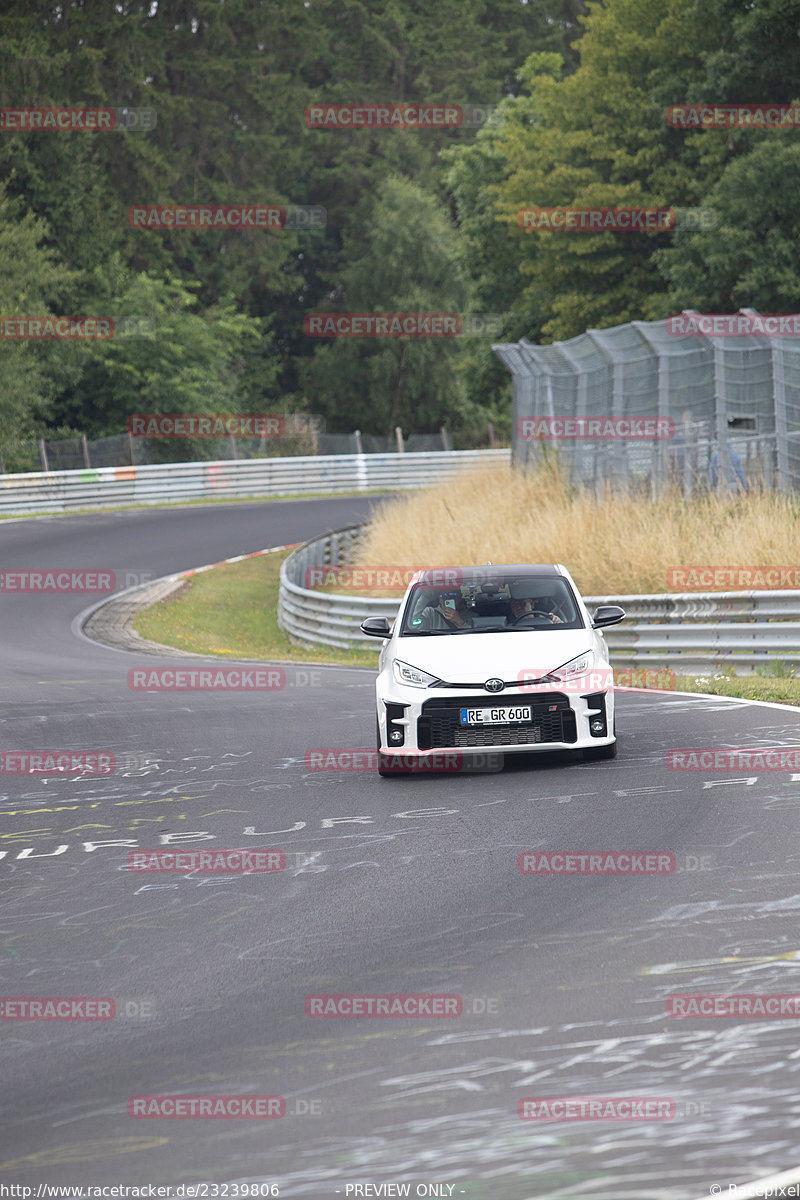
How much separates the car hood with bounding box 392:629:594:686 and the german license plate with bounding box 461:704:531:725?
0.65 feet

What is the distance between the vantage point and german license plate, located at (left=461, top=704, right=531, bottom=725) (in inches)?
406

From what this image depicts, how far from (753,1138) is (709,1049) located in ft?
2.40

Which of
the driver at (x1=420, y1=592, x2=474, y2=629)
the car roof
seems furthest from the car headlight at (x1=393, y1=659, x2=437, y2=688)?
the car roof

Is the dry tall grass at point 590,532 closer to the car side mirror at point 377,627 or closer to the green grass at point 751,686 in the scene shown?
the green grass at point 751,686

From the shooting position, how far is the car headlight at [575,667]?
10.5 metres

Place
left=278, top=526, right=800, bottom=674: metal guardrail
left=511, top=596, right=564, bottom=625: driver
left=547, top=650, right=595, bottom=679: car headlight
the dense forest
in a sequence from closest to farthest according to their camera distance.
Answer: left=547, top=650, right=595, bottom=679: car headlight
left=511, top=596, right=564, bottom=625: driver
left=278, top=526, right=800, bottom=674: metal guardrail
the dense forest

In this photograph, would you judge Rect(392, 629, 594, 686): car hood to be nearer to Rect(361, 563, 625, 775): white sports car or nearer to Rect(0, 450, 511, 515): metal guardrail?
Rect(361, 563, 625, 775): white sports car

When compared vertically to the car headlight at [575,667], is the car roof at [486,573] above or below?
above

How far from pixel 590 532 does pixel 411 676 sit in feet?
43.1

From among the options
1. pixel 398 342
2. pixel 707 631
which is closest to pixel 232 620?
pixel 707 631

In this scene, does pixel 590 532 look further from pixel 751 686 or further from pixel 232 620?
pixel 751 686

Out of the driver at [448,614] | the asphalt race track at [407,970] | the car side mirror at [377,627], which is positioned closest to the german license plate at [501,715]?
the asphalt race track at [407,970]

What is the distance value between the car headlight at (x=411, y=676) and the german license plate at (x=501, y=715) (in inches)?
15.5

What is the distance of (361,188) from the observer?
76.5 m
